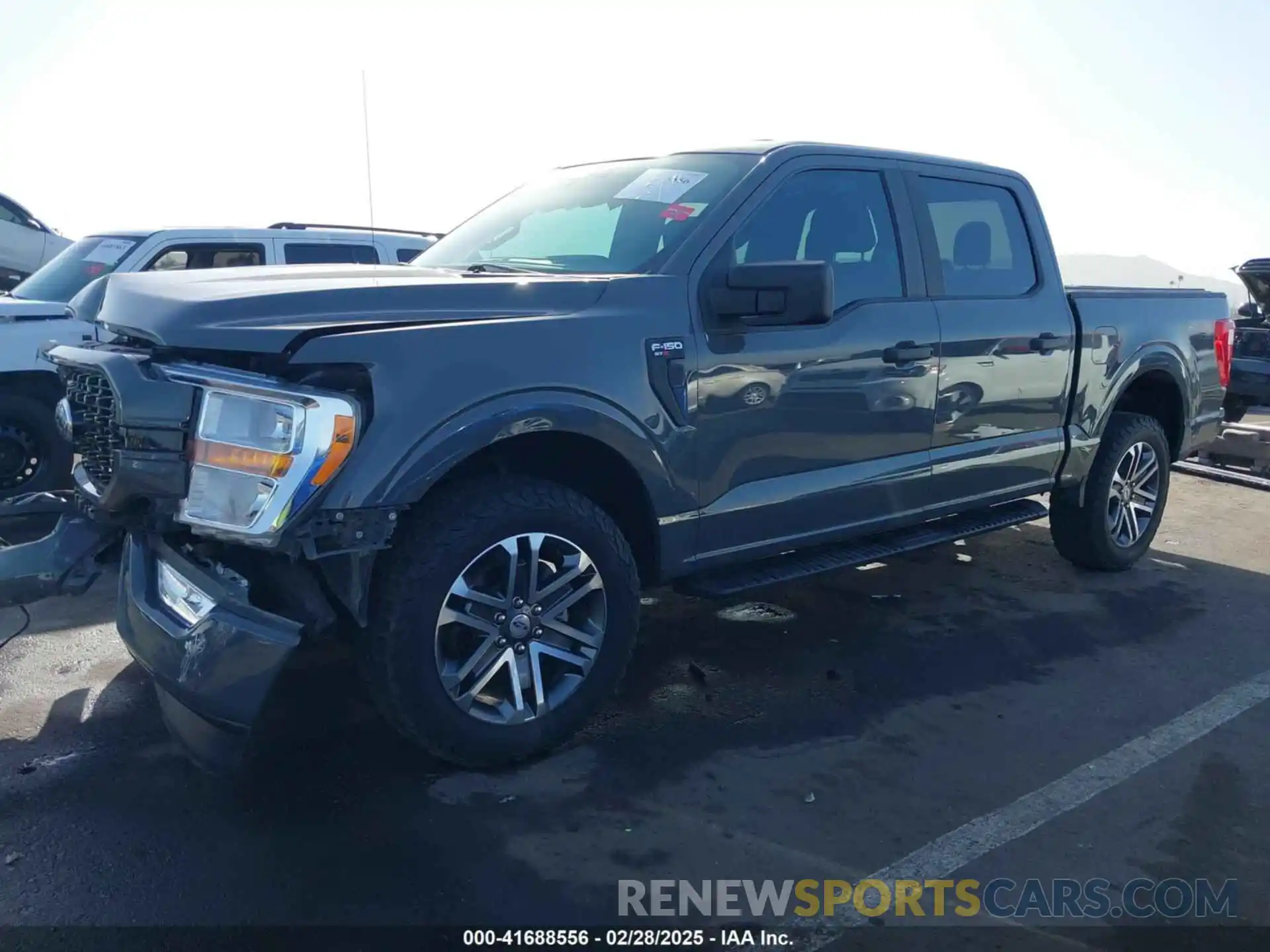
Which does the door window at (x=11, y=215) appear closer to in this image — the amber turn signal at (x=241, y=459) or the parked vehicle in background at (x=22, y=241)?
the parked vehicle in background at (x=22, y=241)

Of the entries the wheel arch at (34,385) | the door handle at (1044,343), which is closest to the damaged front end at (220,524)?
the door handle at (1044,343)

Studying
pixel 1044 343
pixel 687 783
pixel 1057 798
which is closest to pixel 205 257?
pixel 1044 343

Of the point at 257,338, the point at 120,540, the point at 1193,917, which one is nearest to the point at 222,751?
the point at 120,540

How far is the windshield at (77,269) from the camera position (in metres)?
6.89

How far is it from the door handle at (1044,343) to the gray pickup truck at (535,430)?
34 mm

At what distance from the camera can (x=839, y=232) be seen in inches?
172

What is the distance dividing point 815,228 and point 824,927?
2.66m

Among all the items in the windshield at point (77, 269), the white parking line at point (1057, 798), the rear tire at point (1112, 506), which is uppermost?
the windshield at point (77, 269)

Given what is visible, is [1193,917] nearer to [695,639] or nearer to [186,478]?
[695,639]

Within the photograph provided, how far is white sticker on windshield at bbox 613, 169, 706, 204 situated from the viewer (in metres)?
4.07

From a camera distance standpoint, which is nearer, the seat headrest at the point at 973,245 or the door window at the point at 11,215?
the seat headrest at the point at 973,245

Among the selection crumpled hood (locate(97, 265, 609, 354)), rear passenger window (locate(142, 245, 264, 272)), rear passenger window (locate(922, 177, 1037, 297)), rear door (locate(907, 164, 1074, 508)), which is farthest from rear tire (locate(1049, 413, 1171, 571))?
rear passenger window (locate(142, 245, 264, 272))

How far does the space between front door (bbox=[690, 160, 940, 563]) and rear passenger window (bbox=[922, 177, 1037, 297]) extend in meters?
0.27

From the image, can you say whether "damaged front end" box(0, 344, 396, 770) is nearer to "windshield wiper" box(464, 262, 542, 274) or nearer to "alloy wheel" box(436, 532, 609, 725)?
"alloy wheel" box(436, 532, 609, 725)
